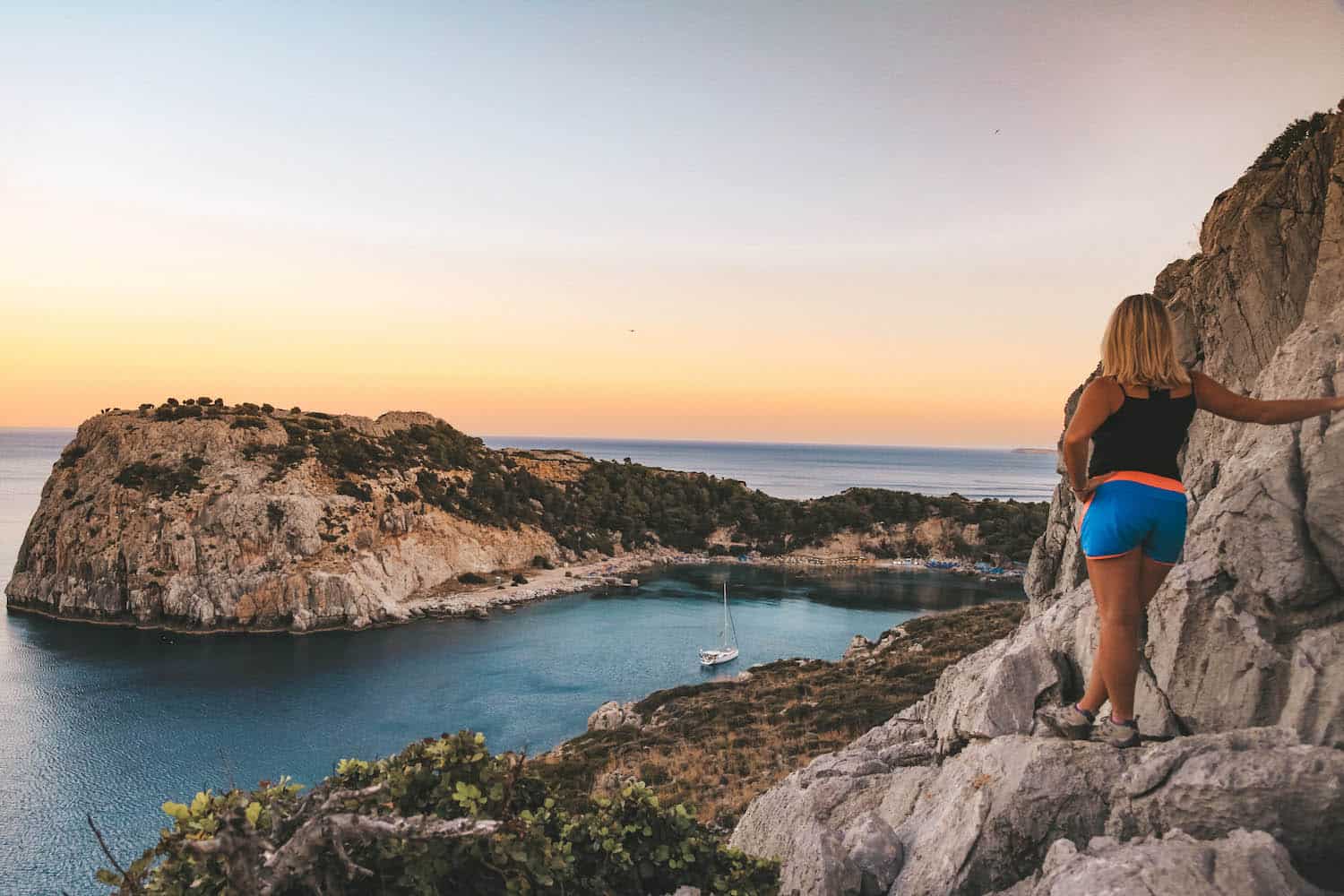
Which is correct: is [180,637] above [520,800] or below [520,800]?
below

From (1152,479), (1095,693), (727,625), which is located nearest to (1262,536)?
(1152,479)

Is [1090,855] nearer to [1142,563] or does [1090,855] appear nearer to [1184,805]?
[1184,805]

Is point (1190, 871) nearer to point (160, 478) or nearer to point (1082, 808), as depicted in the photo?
point (1082, 808)

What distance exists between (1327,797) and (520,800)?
4.77 m

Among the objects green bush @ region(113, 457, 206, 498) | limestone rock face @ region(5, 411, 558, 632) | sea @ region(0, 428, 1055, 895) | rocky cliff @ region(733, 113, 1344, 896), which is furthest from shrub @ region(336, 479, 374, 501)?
rocky cliff @ region(733, 113, 1344, 896)

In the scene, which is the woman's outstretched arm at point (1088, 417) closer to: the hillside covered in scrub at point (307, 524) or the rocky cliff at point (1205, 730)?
the rocky cliff at point (1205, 730)

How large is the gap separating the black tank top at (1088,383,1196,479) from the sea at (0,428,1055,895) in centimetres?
2460

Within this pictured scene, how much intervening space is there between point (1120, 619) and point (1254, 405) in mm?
1644

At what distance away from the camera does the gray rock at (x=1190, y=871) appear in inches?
128

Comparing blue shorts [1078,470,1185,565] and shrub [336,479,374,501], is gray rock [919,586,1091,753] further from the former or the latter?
shrub [336,479,374,501]

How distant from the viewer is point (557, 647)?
4822cm

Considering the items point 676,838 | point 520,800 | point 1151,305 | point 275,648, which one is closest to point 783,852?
point 676,838

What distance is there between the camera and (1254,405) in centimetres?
456

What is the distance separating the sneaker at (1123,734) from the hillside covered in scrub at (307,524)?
55156 millimetres
